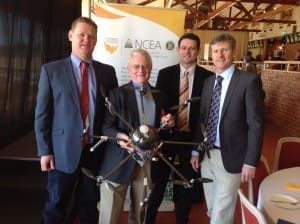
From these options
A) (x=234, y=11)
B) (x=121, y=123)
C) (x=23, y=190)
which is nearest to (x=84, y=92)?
(x=121, y=123)

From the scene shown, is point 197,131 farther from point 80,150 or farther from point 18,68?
point 18,68

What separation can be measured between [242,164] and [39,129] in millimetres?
1171

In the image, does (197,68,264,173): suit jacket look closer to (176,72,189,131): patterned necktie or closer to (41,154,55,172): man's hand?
(176,72,189,131): patterned necktie

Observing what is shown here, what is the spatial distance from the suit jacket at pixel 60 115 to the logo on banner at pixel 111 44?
982 millimetres

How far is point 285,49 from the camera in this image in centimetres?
1229

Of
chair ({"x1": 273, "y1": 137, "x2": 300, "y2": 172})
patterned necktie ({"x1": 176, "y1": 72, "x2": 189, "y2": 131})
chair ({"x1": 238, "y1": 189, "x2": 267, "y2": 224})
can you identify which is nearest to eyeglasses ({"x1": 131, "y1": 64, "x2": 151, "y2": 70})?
patterned necktie ({"x1": 176, "y1": 72, "x2": 189, "y2": 131})

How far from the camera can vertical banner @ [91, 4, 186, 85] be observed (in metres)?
2.74

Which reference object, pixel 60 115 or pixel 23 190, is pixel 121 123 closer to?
pixel 60 115

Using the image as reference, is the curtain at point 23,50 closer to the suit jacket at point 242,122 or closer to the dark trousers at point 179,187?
the dark trousers at point 179,187

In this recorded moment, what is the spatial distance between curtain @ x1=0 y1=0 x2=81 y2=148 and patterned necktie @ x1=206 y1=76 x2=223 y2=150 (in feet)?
6.01

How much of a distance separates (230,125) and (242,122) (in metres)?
0.07

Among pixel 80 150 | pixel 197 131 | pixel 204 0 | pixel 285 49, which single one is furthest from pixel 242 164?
pixel 285 49

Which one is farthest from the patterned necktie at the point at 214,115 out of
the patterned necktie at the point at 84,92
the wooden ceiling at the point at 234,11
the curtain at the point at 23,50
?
the wooden ceiling at the point at 234,11

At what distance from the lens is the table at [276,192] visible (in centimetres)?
133
